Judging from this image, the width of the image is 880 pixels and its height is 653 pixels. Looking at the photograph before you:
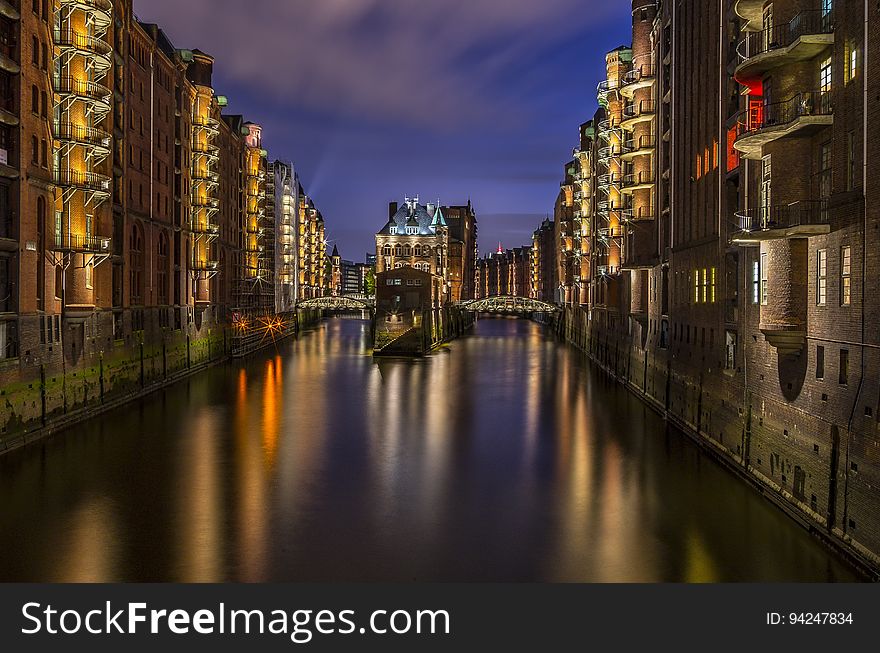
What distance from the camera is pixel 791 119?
21.5 meters

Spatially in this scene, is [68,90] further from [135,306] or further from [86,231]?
[135,306]

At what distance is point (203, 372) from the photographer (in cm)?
6031

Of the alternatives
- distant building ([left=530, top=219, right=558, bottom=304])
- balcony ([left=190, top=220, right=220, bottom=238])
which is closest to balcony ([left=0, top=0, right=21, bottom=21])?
balcony ([left=190, top=220, right=220, bottom=238])

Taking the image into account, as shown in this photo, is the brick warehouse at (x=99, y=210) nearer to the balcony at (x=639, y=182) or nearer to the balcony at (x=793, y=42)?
the balcony at (x=793, y=42)

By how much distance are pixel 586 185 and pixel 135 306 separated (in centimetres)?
5472

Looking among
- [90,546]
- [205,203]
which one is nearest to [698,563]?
[90,546]

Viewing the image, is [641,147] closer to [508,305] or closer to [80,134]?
[80,134]

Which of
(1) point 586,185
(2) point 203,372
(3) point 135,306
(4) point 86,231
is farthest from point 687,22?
(1) point 586,185

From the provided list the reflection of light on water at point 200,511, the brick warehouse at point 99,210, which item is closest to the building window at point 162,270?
the brick warehouse at point 99,210

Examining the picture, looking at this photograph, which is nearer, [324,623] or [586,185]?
[324,623]

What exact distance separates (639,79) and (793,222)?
31.2m

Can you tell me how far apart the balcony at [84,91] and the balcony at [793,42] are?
2705 centimetres

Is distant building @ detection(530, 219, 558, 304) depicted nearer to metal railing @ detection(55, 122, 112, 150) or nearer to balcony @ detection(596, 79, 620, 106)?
balcony @ detection(596, 79, 620, 106)

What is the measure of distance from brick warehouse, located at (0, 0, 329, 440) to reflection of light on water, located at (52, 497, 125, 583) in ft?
28.2
